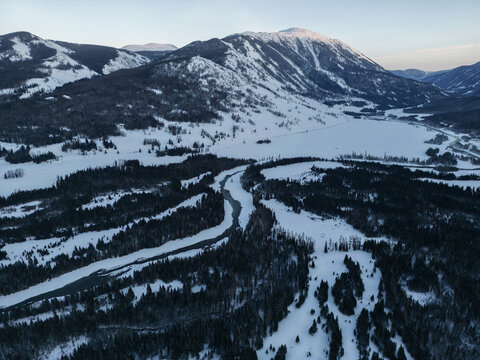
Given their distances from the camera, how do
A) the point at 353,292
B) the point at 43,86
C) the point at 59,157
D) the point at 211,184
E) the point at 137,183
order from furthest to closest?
Answer: the point at 43,86 < the point at 59,157 < the point at 211,184 < the point at 137,183 < the point at 353,292

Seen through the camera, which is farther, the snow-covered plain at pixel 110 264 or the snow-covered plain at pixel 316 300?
the snow-covered plain at pixel 110 264

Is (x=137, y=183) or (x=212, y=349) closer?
(x=212, y=349)

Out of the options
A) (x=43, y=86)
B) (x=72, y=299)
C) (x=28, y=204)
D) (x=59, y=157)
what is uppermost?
Answer: (x=43, y=86)

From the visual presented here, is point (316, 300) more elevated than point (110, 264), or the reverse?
point (316, 300)

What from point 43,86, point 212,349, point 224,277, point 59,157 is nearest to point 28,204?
point 59,157

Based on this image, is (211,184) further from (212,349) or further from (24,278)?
(212,349)

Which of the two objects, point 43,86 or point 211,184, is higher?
point 43,86

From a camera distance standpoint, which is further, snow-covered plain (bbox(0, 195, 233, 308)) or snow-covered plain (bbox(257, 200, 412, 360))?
snow-covered plain (bbox(0, 195, 233, 308))

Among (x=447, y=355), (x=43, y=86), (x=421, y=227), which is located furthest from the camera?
(x=43, y=86)

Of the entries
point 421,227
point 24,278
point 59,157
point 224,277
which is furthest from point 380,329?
point 59,157

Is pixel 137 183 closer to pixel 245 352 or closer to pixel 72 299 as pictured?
pixel 72 299

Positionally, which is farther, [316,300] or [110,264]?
[110,264]
